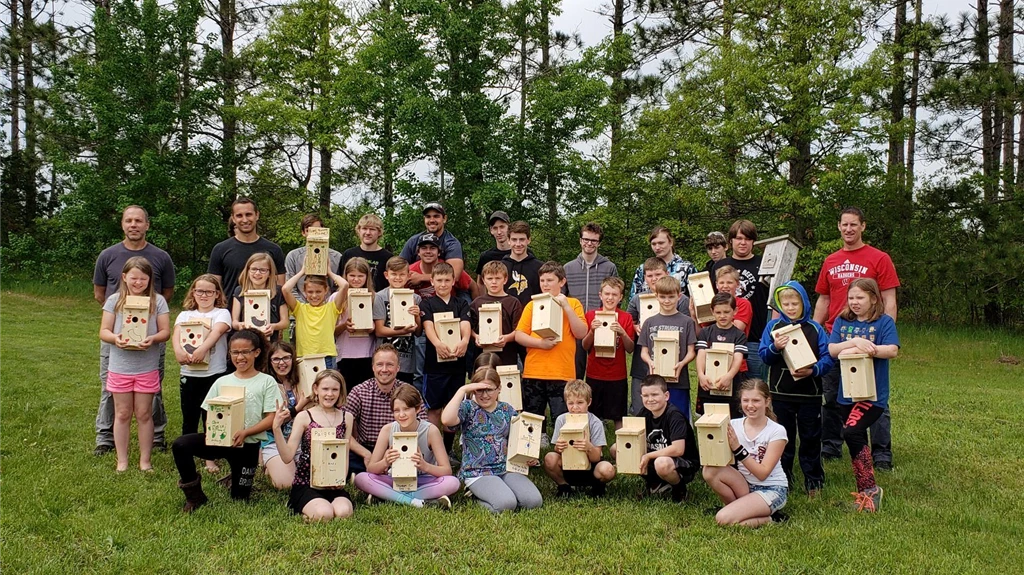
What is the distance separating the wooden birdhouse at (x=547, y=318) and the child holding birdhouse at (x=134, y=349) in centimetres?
301

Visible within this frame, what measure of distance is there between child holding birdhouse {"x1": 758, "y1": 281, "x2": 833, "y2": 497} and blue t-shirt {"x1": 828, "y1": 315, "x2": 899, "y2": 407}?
201 mm

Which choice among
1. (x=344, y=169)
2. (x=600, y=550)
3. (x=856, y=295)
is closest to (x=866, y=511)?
(x=856, y=295)

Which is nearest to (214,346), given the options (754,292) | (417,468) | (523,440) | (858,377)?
(417,468)

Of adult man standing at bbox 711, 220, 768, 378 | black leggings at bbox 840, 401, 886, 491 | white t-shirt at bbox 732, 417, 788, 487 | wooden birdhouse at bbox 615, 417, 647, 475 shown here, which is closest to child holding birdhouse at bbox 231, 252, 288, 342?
wooden birdhouse at bbox 615, 417, 647, 475

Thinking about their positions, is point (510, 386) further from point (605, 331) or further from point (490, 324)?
point (605, 331)

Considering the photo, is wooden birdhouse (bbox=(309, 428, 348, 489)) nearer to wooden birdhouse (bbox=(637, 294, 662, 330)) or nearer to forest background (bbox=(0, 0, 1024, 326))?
wooden birdhouse (bbox=(637, 294, 662, 330))

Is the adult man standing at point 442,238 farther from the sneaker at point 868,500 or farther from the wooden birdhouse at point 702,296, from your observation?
the sneaker at point 868,500

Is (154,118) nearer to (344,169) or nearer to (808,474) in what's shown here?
(344,169)

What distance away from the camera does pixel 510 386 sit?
19.8ft

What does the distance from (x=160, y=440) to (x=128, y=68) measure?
16.3 meters

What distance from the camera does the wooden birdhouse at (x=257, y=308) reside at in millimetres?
6129

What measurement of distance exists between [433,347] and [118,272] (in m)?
2.83

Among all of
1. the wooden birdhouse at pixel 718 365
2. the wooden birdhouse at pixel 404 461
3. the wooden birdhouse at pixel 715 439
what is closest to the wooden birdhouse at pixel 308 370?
the wooden birdhouse at pixel 404 461

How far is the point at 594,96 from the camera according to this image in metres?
17.9
